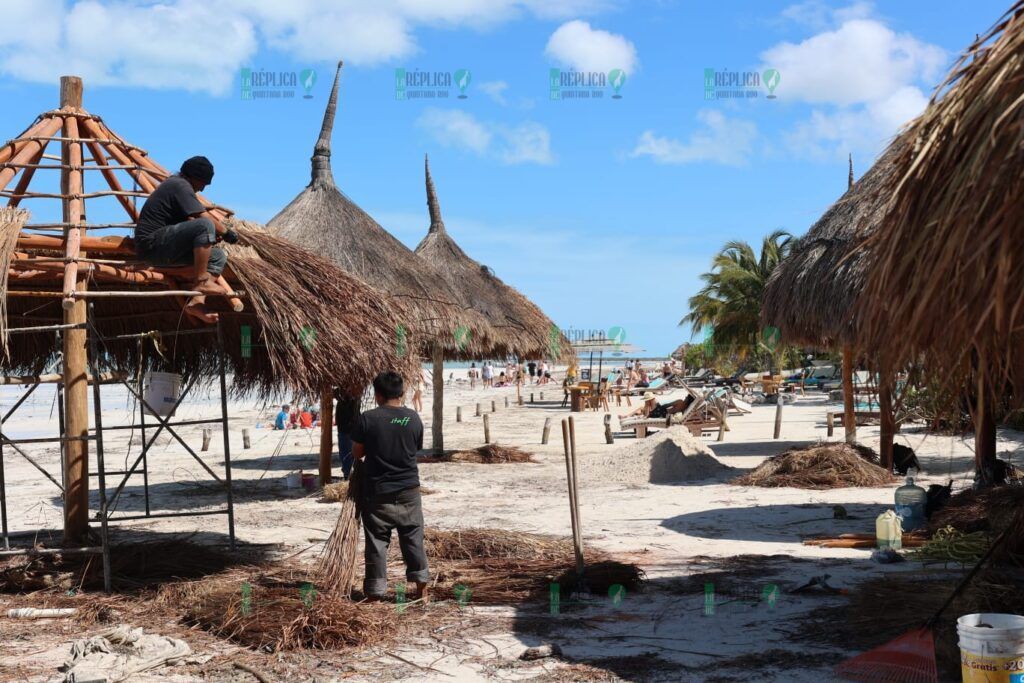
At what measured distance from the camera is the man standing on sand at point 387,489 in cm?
708

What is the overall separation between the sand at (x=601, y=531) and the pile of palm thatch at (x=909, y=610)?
176mm

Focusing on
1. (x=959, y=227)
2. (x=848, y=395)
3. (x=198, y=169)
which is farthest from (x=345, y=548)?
(x=848, y=395)

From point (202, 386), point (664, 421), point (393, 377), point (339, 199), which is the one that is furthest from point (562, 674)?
point (664, 421)

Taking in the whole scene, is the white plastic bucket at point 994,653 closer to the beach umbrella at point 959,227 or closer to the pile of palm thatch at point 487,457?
the beach umbrella at point 959,227

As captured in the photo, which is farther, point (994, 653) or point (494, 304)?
point (494, 304)

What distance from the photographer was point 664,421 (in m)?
21.0

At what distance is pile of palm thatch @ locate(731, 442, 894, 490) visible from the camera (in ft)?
40.5

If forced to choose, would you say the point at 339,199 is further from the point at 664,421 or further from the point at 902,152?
the point at 902,152

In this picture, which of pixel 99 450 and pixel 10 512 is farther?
pixel 10 512

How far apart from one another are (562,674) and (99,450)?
3.98m

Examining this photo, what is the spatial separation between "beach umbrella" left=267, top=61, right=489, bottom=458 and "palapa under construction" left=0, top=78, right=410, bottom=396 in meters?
5.30

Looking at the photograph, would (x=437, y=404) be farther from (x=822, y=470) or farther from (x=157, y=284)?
(x=157, y=284)

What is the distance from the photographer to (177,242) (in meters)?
7.41

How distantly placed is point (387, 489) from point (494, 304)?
11701 mm
